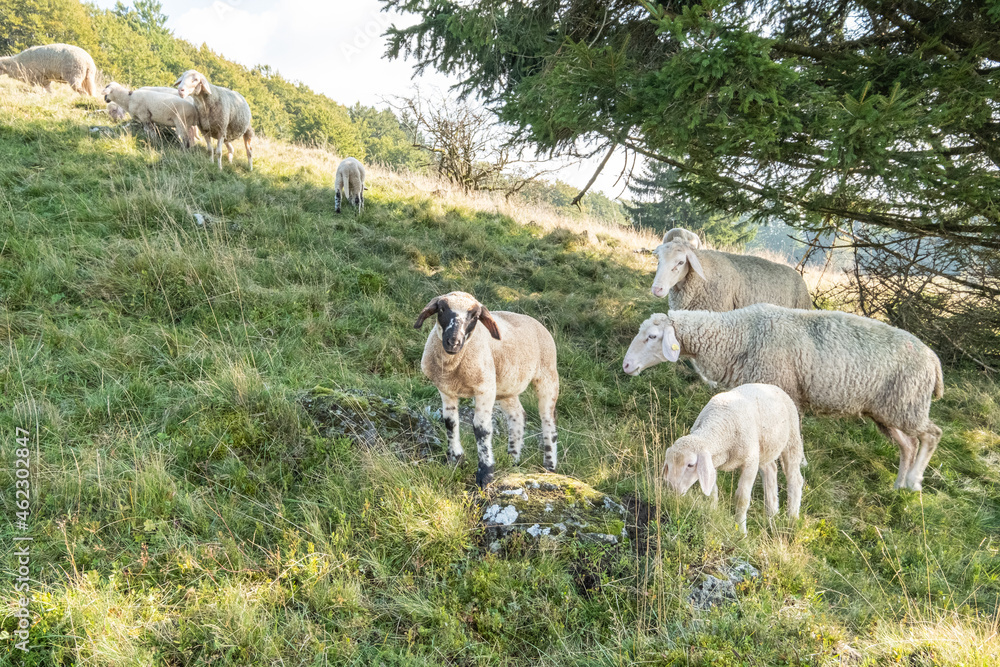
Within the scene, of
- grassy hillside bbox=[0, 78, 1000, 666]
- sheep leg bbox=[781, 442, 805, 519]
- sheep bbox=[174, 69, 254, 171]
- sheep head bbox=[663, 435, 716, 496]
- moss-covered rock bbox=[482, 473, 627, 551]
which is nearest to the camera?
grassy hillside bbox=[0, 78, 1000, 666]

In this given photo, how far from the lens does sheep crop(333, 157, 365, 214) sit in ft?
30.7

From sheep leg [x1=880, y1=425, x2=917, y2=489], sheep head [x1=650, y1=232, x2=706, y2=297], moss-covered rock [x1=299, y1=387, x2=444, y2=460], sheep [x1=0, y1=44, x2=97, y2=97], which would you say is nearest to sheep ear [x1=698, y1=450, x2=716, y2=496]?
moss-covered rock [x1=299, y1=387, x2=444, y2=460]

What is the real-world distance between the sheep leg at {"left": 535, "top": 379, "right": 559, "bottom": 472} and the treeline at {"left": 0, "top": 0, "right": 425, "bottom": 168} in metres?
13.4

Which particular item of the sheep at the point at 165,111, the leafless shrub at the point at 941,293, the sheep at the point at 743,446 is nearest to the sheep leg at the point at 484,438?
the sheep at the point at 743,446

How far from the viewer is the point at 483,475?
3.38m

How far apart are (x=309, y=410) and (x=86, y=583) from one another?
1.77m

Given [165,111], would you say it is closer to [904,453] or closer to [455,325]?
[455,325]

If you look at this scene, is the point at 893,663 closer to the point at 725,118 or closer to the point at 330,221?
the point at 725,118

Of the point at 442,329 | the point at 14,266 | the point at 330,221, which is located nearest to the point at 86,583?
the point at 442,329

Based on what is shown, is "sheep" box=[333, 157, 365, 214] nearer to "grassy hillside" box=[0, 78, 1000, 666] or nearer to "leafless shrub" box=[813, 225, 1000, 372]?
"grassy hillside" box=[0, 78, 1000, 666]

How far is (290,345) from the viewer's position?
5215 millimetres

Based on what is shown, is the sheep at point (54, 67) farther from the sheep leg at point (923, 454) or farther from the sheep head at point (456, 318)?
the sheep leg at point (923, 454)

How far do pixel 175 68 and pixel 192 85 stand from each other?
47101mm

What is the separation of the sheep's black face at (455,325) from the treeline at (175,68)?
45.3 ft
